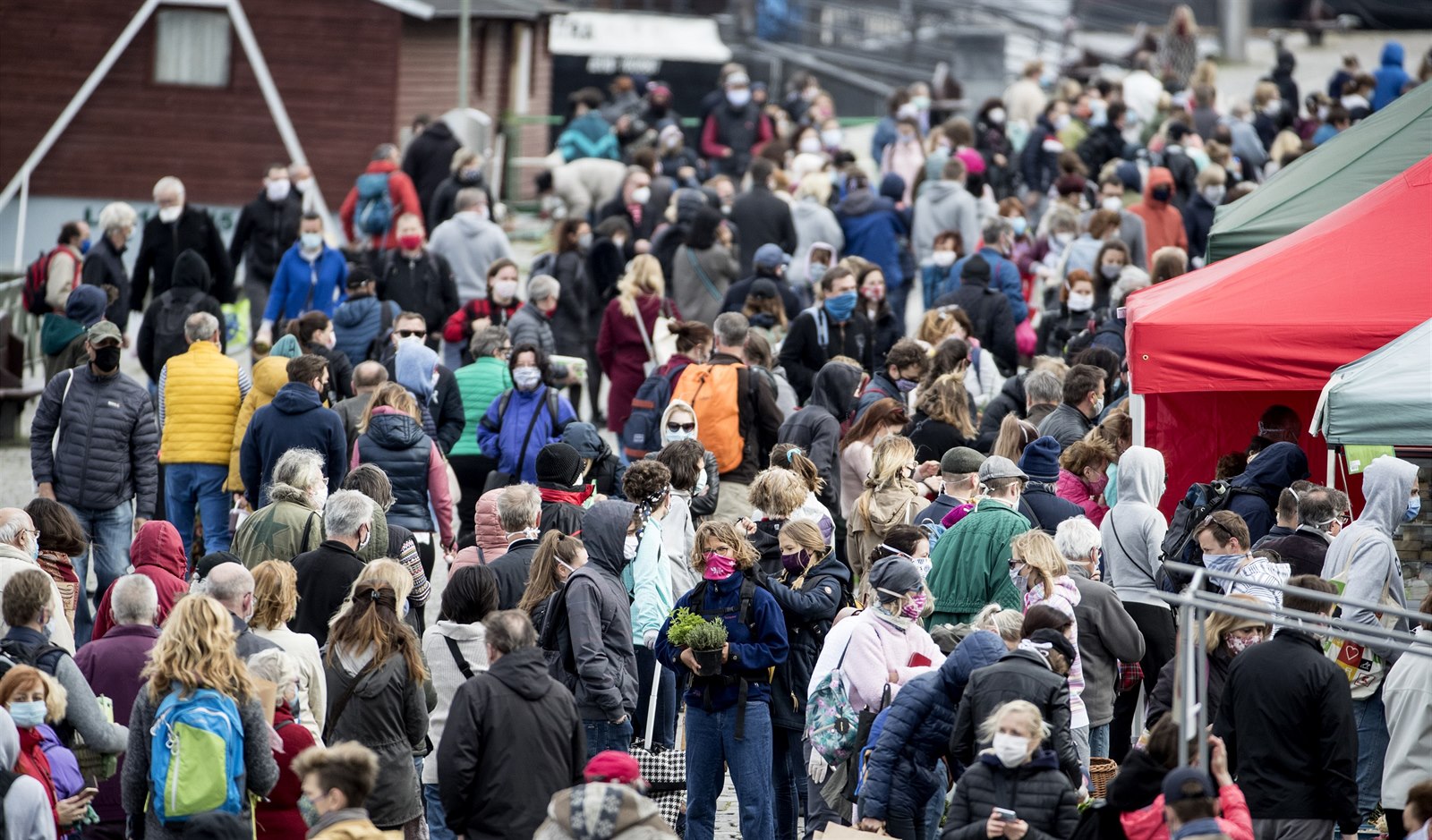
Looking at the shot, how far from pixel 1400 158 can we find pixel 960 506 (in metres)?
5.07

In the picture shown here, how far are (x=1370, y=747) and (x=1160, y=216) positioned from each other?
32.4ft

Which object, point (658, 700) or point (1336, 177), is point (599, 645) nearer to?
point (658, 700)

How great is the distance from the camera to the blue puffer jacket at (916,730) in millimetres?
7801

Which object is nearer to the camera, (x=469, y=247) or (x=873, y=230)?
(x=469, y=247)

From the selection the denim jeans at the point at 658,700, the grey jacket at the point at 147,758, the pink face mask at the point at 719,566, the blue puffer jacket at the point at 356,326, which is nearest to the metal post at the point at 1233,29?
the blue puffer jacket at the point at 356,326

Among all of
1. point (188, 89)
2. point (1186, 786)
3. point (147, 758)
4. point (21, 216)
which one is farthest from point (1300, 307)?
point (188, 89)

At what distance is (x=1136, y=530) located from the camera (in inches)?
387

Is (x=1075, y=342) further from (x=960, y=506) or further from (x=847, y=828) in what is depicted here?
(x=847, y=828)

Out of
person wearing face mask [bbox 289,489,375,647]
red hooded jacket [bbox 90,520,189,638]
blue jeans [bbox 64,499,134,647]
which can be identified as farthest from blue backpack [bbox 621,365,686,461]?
red hooded jacket [bbox 90,520,189,638]

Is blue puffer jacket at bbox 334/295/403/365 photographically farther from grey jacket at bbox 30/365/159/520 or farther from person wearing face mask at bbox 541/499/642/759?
person wearing face mask at bbox 541/499/642/759

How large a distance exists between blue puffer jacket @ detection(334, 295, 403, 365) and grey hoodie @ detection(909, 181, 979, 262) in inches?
244

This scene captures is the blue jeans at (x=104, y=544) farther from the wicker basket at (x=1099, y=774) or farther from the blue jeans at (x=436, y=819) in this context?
the wicker basket at (x=1099, y=774)

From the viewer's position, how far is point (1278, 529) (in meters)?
9.68

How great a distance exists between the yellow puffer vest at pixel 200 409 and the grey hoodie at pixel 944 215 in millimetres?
8045
